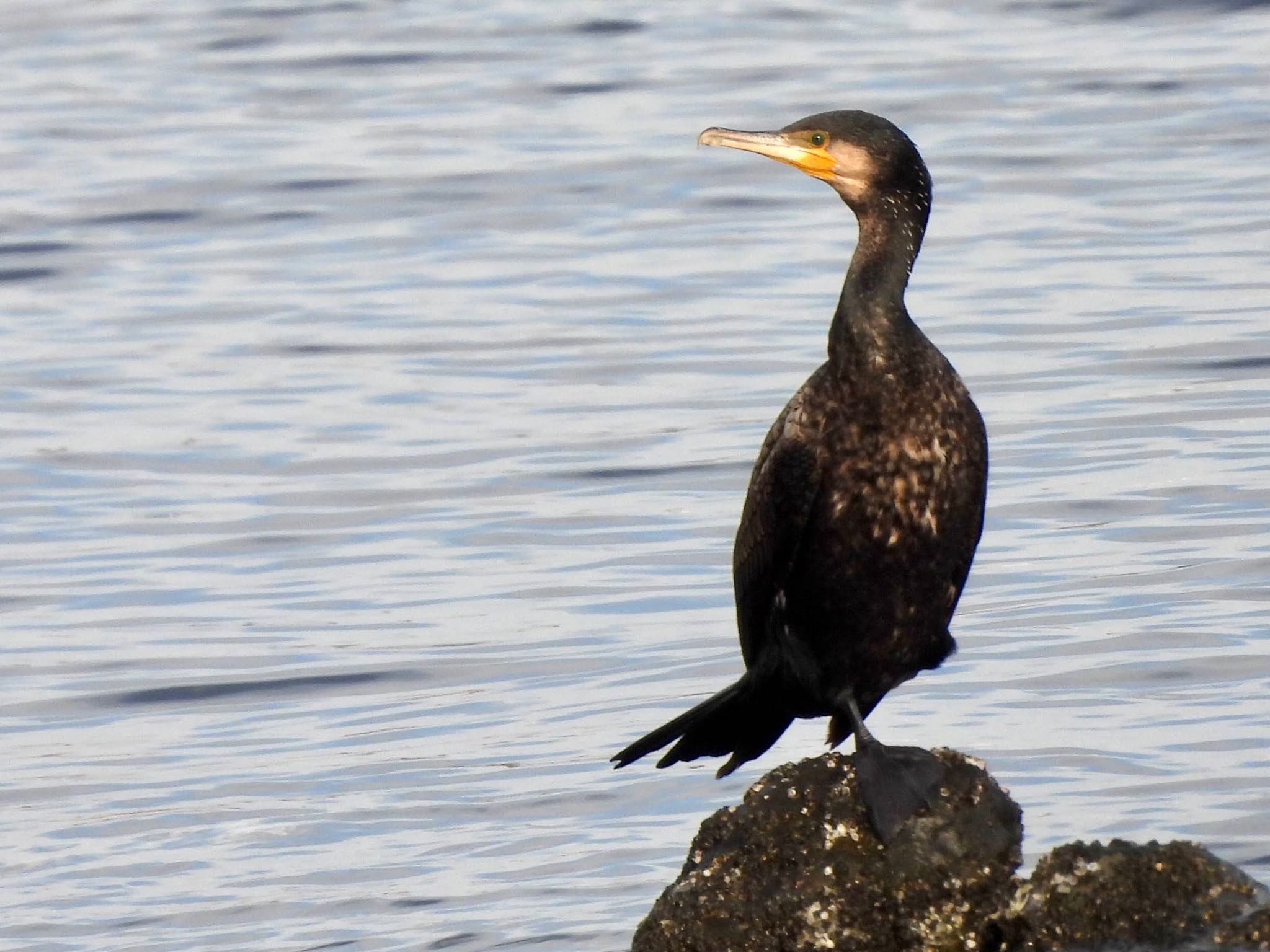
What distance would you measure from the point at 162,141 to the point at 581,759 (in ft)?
34.1

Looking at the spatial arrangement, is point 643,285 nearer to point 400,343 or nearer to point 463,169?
point 400,343

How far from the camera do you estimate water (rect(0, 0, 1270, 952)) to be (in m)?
6.91

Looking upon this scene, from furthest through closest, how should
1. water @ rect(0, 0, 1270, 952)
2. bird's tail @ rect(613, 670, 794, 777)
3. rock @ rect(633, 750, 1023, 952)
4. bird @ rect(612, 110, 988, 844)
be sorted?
water @ rect(0, 0, 1270, 952), bird's tail @ rect(613, 670, 794, 777), bird @ rect(612, 110, 988, 844), rock @ rect(633, 750, 1023, 952)

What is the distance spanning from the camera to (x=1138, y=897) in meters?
4.49

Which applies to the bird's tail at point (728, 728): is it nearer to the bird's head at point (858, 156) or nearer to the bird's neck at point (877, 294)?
the bird's neck at point (877, 294)

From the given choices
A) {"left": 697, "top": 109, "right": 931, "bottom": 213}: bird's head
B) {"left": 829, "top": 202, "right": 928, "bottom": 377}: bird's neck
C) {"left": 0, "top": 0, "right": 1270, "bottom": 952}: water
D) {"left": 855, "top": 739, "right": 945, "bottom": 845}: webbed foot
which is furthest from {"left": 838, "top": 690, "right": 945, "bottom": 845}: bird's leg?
{"left": 0, "top": 0, "right": 1270, "bottom": 952}: water

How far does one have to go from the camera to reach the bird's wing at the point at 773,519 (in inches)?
199

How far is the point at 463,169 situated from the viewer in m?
15.9

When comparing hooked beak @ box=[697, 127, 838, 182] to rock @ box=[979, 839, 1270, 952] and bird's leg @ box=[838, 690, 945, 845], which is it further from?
rock @ box=[979, 839, 1270, 952]

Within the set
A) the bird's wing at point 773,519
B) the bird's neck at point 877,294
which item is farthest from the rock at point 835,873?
the bird's neck at point 877,294

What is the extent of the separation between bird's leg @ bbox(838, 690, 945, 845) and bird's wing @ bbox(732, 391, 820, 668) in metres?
0.48

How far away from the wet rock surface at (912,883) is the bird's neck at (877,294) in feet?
2.54

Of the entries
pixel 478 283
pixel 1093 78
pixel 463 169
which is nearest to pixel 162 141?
pixel 463 169

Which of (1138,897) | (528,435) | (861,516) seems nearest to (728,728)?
(861,516)
